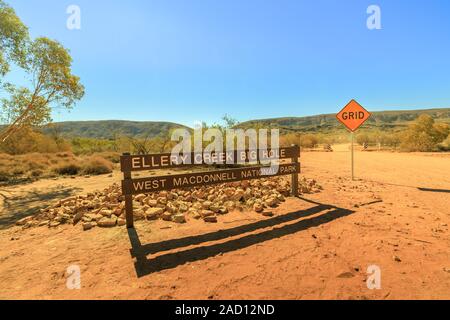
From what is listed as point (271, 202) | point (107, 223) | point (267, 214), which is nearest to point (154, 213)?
point (107, 223)

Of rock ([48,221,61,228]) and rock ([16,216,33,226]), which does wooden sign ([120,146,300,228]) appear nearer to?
rock ([48,221,61,228])

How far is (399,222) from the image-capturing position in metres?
4.59

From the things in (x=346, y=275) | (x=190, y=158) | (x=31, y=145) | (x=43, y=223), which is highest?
(x=31, y=145)

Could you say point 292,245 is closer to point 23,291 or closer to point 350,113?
point 23,291

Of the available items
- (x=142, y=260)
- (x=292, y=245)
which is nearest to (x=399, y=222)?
(x=292, y=245)

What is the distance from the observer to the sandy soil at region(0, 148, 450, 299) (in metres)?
2.68

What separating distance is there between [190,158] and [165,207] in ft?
4.11

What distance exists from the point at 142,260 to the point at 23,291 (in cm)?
128

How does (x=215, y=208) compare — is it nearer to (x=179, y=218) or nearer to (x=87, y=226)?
(x=179, y=218)

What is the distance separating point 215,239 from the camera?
4031 mm

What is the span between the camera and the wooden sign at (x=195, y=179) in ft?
14.8

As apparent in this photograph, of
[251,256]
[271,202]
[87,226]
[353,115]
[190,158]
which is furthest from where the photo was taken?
[353,115]

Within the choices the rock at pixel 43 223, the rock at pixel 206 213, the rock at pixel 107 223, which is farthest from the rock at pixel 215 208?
the rock at pixel 43 223

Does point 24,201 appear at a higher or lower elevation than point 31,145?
lower
